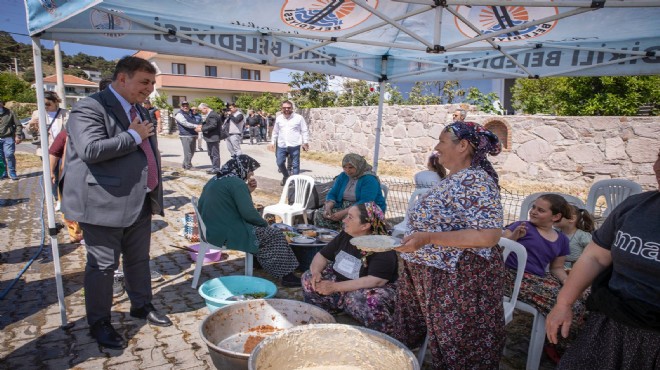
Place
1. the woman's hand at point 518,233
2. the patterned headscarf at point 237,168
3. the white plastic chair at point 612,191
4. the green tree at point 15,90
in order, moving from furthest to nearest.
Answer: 1. the green tree at point 15,90
2. the white plastic chair at point 612,191
3. the patterned headscarf at point 237,168
4. the woman's hand at point 518,233

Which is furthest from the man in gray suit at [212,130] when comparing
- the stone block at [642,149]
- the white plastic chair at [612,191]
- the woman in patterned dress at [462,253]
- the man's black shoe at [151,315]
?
the stone block at [642,149]

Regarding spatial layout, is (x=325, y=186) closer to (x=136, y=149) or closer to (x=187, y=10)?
(x=187, y=10)

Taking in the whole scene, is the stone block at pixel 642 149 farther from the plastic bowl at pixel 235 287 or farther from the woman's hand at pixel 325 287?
the plastic bowl at pixel 235 287

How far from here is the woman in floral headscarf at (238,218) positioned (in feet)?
12.9

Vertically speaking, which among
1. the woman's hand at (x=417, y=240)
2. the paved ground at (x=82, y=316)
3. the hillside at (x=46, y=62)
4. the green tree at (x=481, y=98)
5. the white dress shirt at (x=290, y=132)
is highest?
the hillside at (x=46, y=62)

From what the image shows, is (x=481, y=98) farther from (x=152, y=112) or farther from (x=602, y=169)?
(x=152, y=112)

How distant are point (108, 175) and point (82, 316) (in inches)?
56.5

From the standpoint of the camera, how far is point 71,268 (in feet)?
14.4

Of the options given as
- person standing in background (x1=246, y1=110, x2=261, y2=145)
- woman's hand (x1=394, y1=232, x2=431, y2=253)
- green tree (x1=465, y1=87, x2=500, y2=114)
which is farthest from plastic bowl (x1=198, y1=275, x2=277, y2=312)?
person standing in background (x1=246, y1=110, x2=261, y2=145)

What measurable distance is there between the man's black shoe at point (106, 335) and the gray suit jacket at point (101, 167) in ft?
2.52

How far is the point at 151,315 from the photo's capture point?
3273 millimetres

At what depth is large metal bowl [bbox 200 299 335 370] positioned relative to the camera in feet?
9.00

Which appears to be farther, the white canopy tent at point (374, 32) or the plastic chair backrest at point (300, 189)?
the plastic chair backrest at point (300, 189)

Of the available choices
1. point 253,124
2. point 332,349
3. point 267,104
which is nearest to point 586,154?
point 332,349
